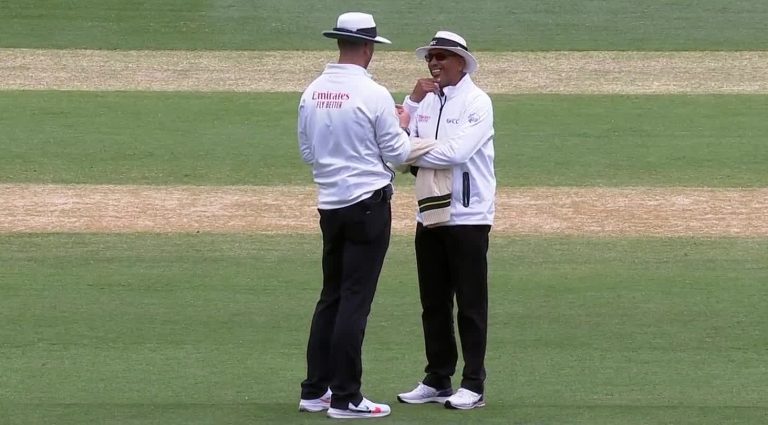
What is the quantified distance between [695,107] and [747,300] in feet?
30.6

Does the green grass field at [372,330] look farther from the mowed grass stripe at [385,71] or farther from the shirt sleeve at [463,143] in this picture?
the mowed grass stripe at [385,71]

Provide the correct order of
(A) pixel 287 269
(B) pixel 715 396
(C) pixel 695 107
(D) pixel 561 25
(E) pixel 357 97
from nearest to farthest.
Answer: (E) pixel 357 97
(B) pixel 715 396
(A) pixel 287 269
(C) pixel 695 107
(D) pixel 561 25

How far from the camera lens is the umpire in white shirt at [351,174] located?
6723mm

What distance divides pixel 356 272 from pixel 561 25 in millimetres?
16964

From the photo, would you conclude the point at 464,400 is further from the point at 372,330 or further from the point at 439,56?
the point at 372,330

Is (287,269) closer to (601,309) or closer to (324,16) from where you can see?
(601,309)

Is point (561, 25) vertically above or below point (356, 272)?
above

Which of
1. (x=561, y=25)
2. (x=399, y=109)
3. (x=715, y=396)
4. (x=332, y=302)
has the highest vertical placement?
(x=561, y=25)

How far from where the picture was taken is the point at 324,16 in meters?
23.6

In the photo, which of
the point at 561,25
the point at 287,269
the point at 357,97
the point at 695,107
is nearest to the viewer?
the point at 357,97

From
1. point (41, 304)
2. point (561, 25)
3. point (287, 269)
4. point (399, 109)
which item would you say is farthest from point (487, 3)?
point (399, 109)

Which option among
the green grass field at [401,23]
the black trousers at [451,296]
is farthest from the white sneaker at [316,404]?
the green grass field at [401,23]

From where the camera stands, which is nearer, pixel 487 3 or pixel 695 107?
pixel 695 107

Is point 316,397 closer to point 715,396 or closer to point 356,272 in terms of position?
point 356,272
